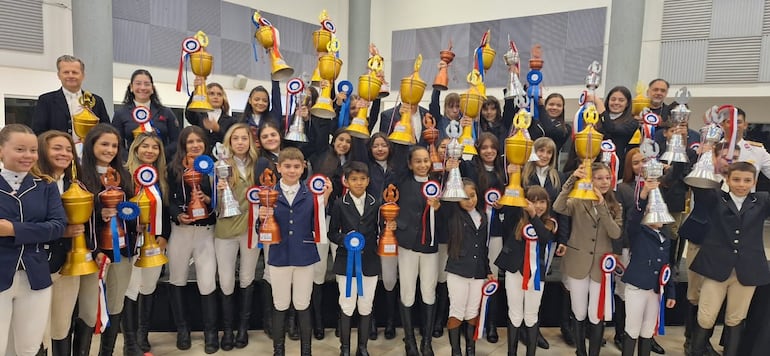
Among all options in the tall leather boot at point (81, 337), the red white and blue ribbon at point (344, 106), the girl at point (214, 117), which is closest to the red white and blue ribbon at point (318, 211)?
the red white and blue ribbon at point (344, 106)

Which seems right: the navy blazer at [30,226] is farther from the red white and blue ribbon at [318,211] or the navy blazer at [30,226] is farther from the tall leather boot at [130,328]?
the red white and blue ribbon at [318,211]

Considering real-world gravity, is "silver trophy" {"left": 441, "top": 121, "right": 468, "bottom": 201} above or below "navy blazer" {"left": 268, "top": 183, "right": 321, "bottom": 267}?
above

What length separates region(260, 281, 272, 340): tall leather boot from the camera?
3096mm

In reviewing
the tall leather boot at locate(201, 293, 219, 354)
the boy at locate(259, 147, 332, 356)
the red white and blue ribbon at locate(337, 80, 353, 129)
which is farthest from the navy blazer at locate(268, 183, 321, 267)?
the red white and blue ribbon at locate(337, 80, 353, 129)

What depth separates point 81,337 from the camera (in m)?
2.44

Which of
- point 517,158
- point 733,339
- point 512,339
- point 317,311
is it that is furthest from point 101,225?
point 733,339

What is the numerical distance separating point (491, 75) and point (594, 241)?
278 inches

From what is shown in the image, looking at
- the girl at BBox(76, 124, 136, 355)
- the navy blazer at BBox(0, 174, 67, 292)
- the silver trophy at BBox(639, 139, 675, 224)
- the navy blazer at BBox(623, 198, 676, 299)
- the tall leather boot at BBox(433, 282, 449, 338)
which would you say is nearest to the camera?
the navy blazer at BBox(0, 174, 67, 292)

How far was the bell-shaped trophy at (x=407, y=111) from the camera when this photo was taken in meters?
2.89

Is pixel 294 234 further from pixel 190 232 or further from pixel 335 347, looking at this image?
pixel 335 347

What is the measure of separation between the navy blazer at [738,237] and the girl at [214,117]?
10.3 ft

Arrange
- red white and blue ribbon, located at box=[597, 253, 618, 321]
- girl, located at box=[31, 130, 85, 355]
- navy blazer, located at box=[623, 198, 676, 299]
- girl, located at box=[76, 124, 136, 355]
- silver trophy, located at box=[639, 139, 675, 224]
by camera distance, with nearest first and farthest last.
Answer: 1. girl, located at box=[31, 130, 85, 355]
2. girl, located at box=[76, 124, 136, 355]
3. silver trophy, located at box=[639, 139, 675, 224]
4. navy blazer, located at box=[623, 198, 676, 299]
5. red white and blue ribbon, located at box=[597, 253, 618, 321]

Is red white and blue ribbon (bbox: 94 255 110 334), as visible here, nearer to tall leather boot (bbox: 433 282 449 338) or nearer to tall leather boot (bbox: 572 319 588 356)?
tall leather boot (bbox: 433 282 449 338)

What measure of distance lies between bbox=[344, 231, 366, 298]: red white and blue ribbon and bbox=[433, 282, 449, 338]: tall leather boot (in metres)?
0.64
